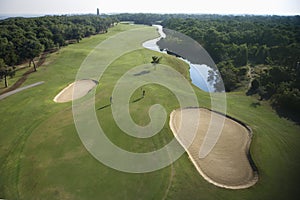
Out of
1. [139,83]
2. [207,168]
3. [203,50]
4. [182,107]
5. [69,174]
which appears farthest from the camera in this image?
[203,50]

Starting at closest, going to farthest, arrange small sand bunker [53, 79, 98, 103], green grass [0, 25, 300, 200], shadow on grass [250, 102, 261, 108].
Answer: green grass [0, 25, 300, 200] < shadow on grass [250, 102, 261, 108] < small sand bunker [53, 79, 98, 103]

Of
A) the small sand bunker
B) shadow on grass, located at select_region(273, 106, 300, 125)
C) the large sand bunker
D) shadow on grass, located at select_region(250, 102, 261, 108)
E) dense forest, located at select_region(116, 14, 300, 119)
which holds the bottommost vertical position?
the large sand bunker

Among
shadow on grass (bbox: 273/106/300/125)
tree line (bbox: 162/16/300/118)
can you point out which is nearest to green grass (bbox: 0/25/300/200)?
shadow on grass (bbox: 273/106/300/125)

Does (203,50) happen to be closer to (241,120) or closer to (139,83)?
(139,83)

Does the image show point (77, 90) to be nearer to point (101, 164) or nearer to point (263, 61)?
point (101, 164)

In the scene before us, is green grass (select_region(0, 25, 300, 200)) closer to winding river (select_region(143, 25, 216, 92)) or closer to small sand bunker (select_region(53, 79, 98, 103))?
small sand bunker (select_region(53, 79, 98, 103))

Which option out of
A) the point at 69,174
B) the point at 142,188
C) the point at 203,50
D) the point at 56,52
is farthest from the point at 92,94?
the point at 203,50

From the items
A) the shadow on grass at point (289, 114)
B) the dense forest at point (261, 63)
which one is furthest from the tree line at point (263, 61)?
the shadow on grass at point (289, 114)
